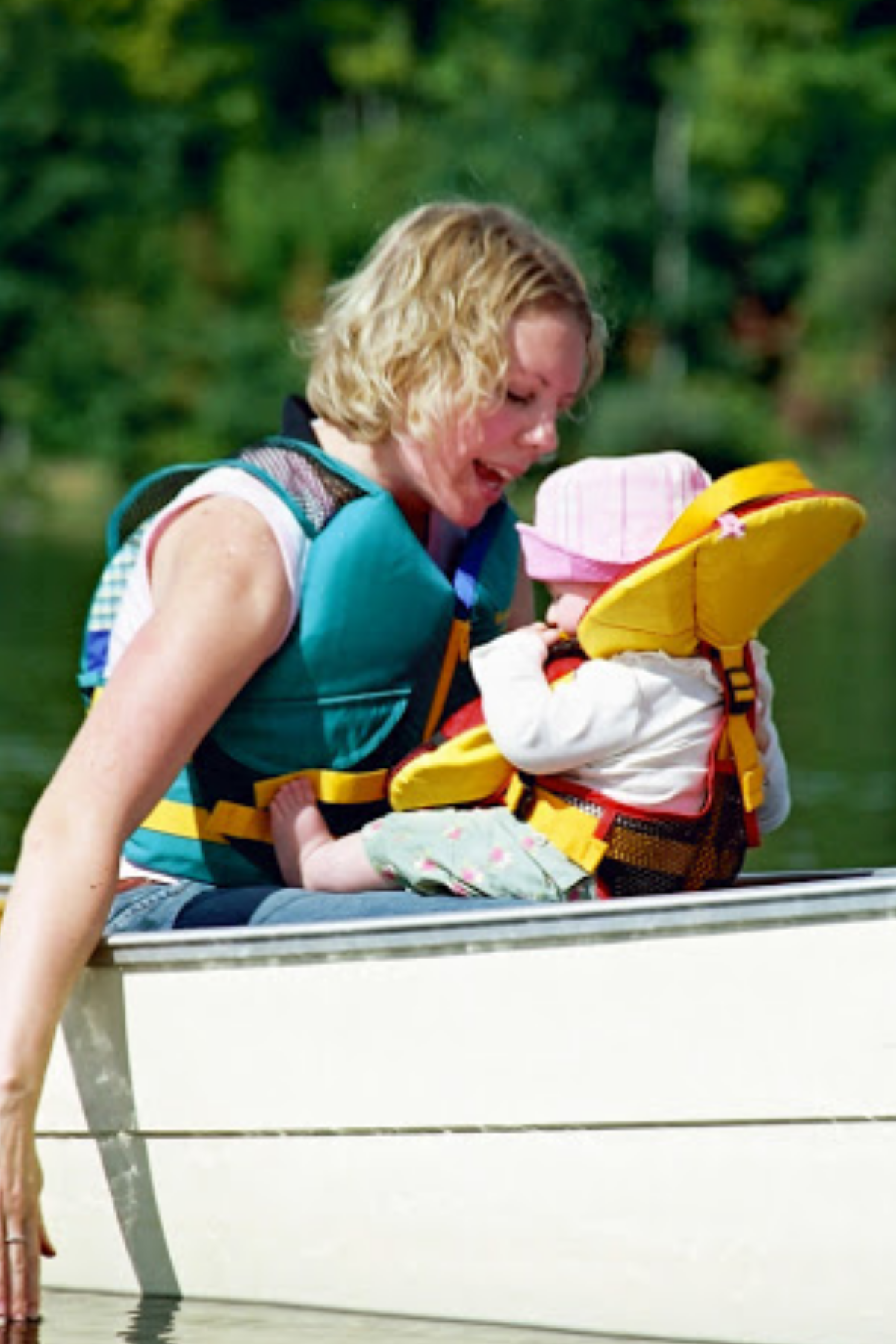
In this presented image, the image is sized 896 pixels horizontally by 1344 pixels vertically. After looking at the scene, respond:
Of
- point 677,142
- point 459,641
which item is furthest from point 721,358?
point 459,641

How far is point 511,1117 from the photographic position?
3381 mm

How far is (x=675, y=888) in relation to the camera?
3475 millimetres

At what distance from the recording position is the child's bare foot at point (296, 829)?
12.1ft

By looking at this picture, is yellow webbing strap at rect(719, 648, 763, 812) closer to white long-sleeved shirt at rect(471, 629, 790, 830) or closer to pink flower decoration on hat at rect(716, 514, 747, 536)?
white long-sleeved shirt at rect(471, 629, 790, 830)

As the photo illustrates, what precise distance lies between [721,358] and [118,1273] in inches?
1136

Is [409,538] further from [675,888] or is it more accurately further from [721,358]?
[721,358]

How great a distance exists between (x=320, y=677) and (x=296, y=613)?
0.10 metres

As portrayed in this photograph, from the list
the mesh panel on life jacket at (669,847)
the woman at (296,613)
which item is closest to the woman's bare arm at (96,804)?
the woman at (296,613)

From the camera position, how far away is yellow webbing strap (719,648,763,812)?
3463 mm

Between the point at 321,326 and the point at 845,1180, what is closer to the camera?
the point at 845,1180

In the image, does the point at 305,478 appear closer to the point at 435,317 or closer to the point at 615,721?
the point at 435,317

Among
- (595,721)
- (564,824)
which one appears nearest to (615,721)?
(595,721)

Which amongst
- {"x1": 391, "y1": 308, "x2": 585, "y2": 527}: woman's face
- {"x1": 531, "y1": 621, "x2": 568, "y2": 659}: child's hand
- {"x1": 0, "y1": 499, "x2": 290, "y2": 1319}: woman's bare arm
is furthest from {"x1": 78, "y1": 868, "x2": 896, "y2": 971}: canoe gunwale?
{"x1": 391, "y1": 308, "x2": 585, "y2": 527}: woman's face

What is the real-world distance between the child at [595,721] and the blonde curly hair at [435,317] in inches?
9.2
